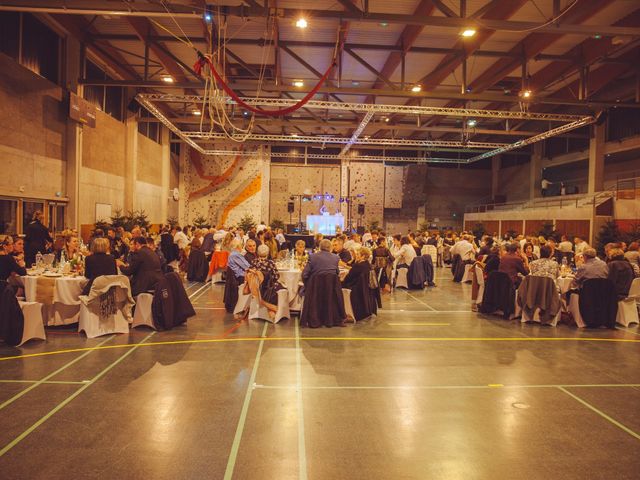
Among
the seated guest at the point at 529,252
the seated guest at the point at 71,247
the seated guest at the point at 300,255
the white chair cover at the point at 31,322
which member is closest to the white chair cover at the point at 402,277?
the seated guest at the point at 529,252

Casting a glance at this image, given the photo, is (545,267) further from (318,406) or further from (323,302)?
(318,406)

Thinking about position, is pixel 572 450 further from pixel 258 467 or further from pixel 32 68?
pixel 32 68

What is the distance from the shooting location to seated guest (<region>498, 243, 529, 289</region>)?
6445 mm

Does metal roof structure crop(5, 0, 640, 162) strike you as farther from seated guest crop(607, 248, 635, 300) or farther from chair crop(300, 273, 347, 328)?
seated guest crop(607, 248, 635, 300)

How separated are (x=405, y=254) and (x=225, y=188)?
1420 cm

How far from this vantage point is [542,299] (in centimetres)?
600

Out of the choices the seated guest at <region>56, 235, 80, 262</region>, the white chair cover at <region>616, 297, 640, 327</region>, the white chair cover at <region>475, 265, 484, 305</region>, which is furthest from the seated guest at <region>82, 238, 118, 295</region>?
the white chair cover at <region>616, 297, 640, 327</region>

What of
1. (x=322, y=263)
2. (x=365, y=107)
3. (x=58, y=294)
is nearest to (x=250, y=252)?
(x=322, y=263)

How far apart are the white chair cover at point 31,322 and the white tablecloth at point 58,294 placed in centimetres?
50

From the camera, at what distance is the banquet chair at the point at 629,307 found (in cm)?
630

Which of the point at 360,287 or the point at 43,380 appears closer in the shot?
the point at 43,380

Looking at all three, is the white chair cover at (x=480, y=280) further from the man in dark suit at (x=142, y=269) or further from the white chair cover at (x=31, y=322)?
the white chair cover at (x=31, y=322)

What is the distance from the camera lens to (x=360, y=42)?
1042 centimetres

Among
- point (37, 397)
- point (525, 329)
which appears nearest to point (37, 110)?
point (37, 397)
